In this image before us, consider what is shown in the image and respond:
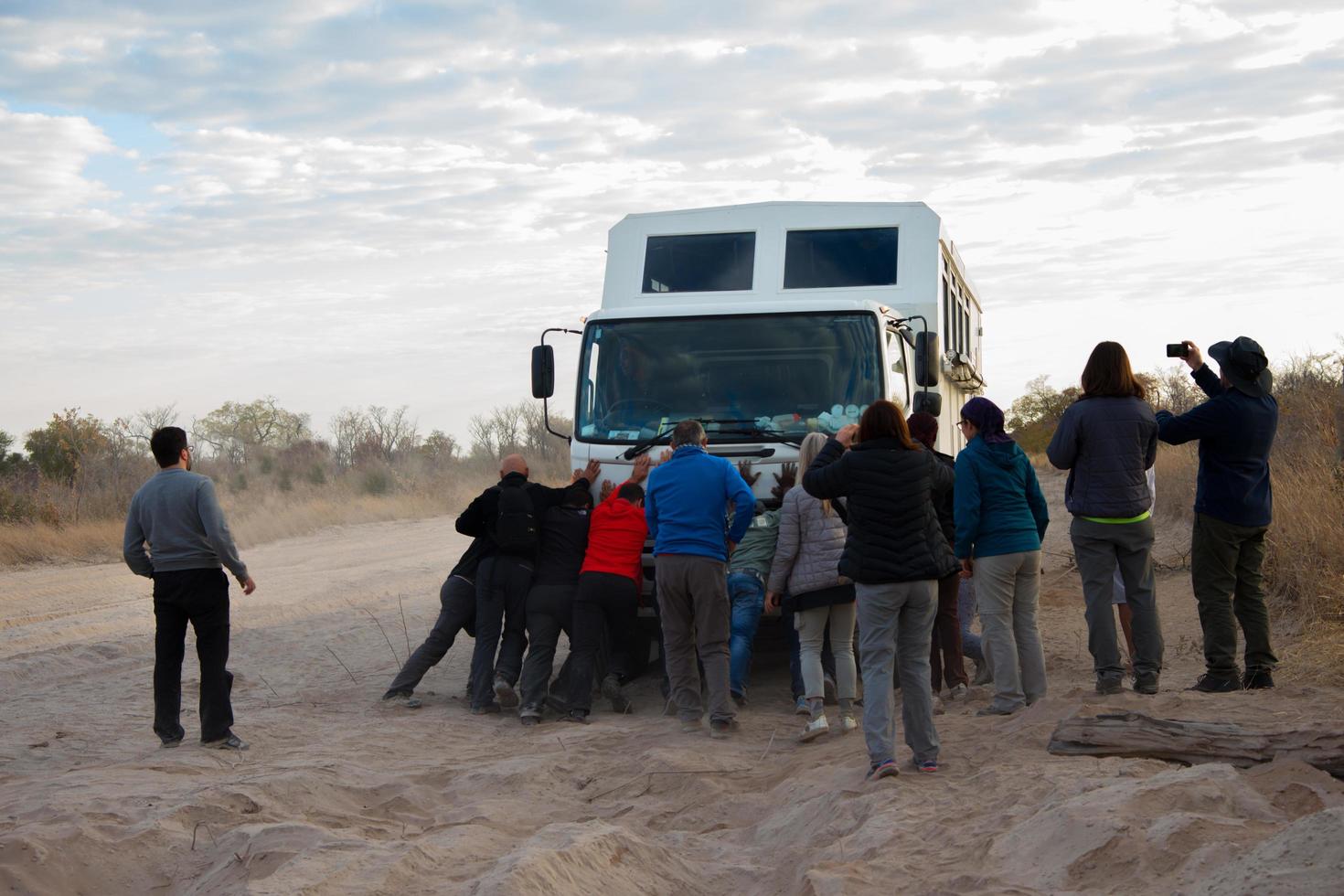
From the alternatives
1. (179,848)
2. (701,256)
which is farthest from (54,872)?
(701,256)

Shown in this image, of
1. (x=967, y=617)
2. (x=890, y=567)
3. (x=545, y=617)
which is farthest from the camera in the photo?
(x=967, y=617)

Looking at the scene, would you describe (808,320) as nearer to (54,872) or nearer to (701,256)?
(701,256)

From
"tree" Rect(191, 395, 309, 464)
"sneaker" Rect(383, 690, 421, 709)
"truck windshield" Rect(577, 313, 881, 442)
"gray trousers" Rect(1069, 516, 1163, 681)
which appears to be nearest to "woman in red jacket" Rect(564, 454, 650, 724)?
"truck windshield" Rect(577, 313, 881, 442)

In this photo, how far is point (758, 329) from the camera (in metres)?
9.53

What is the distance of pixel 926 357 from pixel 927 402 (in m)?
0.37

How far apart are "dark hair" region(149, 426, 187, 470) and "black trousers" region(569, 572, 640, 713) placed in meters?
2.73

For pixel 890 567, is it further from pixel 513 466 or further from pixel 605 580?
pixel 513 466

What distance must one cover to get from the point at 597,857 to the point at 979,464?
3461mm

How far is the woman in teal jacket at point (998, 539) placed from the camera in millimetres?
7309

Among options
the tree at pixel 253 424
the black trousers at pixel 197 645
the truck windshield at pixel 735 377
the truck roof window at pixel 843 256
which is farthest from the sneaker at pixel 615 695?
the tree at pixel 253 424

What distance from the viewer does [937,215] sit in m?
10.8

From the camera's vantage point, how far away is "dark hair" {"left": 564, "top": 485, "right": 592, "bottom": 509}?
9.12 meters

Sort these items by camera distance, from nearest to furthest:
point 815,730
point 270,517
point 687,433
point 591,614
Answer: point 815,730 < point 687,433 < point 591,614 < point 270,517

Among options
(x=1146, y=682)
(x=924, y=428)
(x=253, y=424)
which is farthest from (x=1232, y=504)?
(x=253, y=424)
